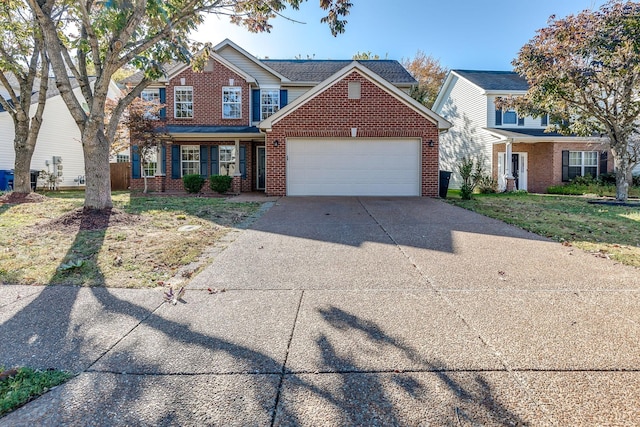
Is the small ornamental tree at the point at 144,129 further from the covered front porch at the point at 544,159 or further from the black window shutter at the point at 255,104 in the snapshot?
the covered front porch at the point at 544,159

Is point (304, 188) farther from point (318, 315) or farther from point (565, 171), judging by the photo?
point (565, 171)

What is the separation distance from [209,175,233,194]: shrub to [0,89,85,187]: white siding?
34.9 ft

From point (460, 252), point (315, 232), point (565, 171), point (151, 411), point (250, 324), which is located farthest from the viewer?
point (565, 171)

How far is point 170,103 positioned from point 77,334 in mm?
16612

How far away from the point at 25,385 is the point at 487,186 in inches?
734

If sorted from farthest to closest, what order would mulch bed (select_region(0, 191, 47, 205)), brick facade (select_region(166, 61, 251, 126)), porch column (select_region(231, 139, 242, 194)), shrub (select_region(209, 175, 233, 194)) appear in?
1. brick facade (select_region(166, 61, 251, 126))
2. porch column (select_region(231, 139, 242, 194))
3. shrub (select_region(209, 175, 233, 194))
4. mulch bed (select_region(0, 191, 47, 205))

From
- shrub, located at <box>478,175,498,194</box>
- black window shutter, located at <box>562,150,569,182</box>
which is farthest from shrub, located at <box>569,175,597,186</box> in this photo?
shrub, located at <box>478,175,498,194</box>

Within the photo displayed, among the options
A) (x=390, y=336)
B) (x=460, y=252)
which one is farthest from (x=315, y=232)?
(x=390, y=336)

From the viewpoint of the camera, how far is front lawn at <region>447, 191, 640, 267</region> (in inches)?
237

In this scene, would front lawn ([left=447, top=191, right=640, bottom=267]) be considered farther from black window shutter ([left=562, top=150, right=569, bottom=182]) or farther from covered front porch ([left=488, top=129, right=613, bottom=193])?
black window shutter ([left=562, top=150, right=569, bottom=182])

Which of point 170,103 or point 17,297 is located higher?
point 170,103

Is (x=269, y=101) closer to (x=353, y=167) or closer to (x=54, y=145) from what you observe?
(x=353, y=167)

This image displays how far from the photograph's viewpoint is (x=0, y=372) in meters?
2.47

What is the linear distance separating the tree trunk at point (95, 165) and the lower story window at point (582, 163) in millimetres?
20863
